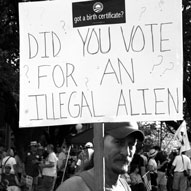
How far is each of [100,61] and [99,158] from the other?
51 centimetres

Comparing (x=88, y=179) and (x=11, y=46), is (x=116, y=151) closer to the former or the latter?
(x=88, y=179)

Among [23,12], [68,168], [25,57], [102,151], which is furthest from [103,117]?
[68,168]

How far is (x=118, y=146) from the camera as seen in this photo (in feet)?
9.34

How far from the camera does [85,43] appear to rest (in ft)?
9.30

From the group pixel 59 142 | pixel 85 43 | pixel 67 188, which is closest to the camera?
pixel 67 188

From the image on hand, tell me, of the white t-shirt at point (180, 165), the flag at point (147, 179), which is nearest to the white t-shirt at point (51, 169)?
the flag at point (147, 179)

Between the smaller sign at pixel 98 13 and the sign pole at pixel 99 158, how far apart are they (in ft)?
1.81

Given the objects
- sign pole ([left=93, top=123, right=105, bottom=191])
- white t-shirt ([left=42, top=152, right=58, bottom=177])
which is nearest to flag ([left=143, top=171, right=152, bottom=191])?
white t-shirt ([left=42, top=152, right=58, bottom=177])

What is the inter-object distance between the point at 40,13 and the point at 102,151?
815 millimetres

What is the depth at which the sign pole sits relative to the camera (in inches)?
105

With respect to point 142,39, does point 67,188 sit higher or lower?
lower

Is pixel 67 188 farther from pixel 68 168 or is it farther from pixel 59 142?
pixel 59 142

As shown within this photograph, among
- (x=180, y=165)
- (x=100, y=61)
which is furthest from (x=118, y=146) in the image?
(x=180, y=165)

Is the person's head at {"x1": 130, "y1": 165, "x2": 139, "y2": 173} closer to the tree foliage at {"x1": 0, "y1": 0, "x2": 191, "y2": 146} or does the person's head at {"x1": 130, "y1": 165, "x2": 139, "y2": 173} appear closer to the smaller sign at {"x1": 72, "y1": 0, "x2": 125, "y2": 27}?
the tree foliage at {"x1": 0, "y1": 0, "x2": 191, "y2": 146}
